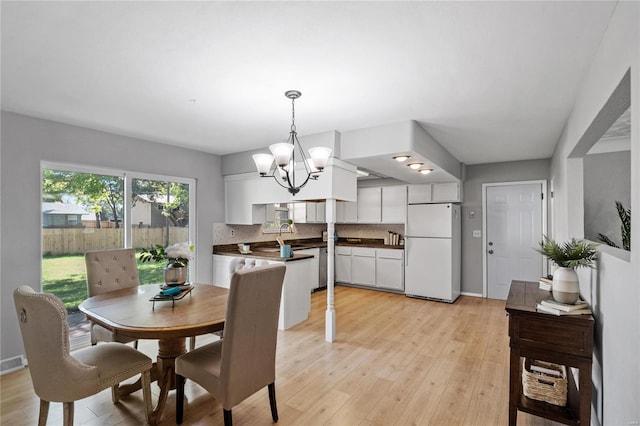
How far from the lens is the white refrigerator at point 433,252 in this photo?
207 inches

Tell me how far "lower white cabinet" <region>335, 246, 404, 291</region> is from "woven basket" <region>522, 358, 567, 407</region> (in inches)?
145

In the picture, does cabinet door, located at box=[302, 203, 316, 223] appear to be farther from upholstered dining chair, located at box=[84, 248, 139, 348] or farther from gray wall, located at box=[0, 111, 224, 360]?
upholstered dining chair, located at box=[84, 248, 139, 348]

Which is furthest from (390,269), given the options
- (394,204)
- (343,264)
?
(394,204)

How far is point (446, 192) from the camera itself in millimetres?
5512

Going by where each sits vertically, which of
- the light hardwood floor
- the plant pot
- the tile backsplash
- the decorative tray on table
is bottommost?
the light hardwood floor

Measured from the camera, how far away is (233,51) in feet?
6.31

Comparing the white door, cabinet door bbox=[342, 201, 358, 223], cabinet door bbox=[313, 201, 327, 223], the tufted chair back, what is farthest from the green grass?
the white door

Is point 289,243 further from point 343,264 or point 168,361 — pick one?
point 168,361

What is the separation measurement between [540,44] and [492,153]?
10.4 ft

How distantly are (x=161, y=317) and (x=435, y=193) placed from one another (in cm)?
474

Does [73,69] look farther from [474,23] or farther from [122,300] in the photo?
[474,23]

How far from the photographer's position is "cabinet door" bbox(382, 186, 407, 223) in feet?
19.6

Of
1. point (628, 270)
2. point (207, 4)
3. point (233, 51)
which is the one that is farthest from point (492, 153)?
point (207, 4)

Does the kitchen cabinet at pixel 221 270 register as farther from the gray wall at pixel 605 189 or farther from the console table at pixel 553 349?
the gray wall at pixel 605 189
